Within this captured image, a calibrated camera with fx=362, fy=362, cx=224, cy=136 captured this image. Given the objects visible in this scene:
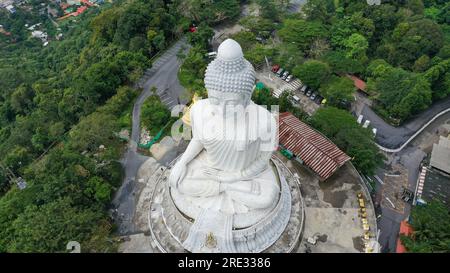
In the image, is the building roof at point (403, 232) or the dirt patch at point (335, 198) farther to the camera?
the dirt patch at point (335, 198)

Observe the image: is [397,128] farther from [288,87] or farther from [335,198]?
[335,198]

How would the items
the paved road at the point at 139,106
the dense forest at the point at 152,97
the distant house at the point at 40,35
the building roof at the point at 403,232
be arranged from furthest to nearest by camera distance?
the distant house at the point at 40,35 < the paved road at the point at 139,106 < the dense forest at the point at 152,97 < the building roof at the point at 403,232

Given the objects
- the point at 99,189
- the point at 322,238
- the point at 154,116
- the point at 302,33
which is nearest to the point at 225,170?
the point at 322,238

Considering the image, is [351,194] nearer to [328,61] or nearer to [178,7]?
[328,61]

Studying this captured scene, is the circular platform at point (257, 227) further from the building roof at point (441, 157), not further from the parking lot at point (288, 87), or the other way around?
the building roof at point (441, 157)

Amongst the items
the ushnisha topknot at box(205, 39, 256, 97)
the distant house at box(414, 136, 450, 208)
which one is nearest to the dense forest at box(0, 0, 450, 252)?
the distant house at box(414, 136, 450, 208)

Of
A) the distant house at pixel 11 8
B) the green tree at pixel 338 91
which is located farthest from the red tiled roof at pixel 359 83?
the distant house at pixel 11 8

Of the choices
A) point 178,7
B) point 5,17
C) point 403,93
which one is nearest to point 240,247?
point 403,93
